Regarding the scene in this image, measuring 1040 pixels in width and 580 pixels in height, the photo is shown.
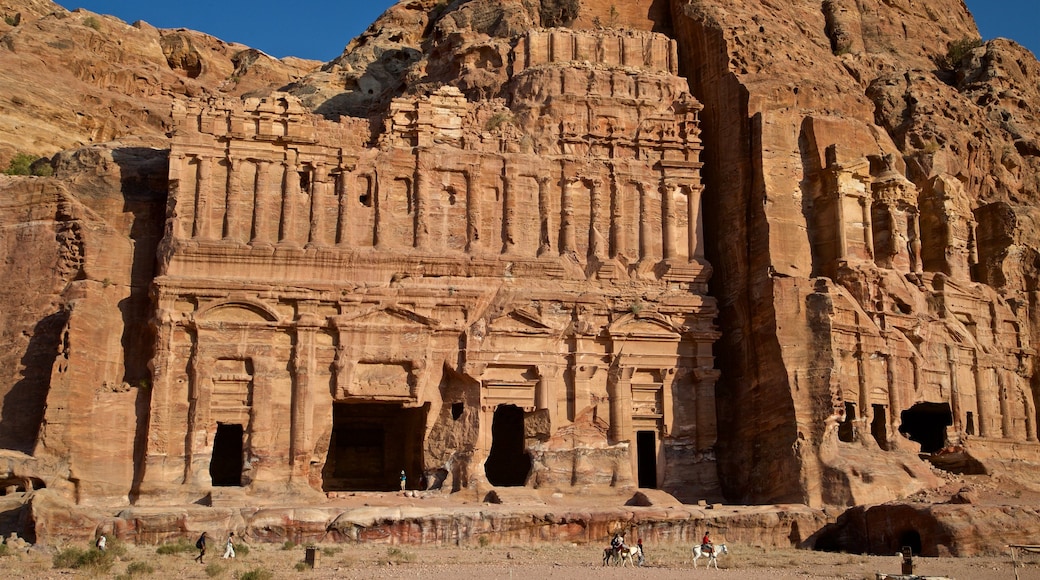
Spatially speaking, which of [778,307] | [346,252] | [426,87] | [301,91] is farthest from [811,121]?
[301,91]

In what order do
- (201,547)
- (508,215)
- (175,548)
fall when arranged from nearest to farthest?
(201,547) → (175,548) → (508,215)

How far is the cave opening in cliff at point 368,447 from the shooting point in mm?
40281

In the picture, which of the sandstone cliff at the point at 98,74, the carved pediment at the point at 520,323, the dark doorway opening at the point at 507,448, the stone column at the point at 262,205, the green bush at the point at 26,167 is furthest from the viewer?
the sandstone cliff at the point at 98,74

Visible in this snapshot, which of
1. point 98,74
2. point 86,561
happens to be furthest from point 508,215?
point 98,74

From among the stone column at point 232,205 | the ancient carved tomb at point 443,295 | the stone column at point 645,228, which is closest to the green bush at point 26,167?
the ancient carved tomb at point 443,295

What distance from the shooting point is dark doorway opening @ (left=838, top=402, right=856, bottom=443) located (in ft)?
120

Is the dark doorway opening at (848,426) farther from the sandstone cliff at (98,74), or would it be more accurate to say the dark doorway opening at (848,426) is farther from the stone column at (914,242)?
the sandstone cliff at (98,74)

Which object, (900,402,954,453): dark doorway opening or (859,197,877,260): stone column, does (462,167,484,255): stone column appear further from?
(900,402,954,453): dark doorway opening

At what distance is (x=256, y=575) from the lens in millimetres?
23141

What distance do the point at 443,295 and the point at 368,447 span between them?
6.85 meters

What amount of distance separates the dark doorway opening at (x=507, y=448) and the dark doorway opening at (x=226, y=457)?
796cm

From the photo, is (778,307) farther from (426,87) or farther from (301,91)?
(301,91)

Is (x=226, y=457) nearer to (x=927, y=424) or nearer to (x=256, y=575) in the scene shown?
(x=256, y=575)

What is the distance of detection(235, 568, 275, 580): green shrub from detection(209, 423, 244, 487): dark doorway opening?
15373mm
